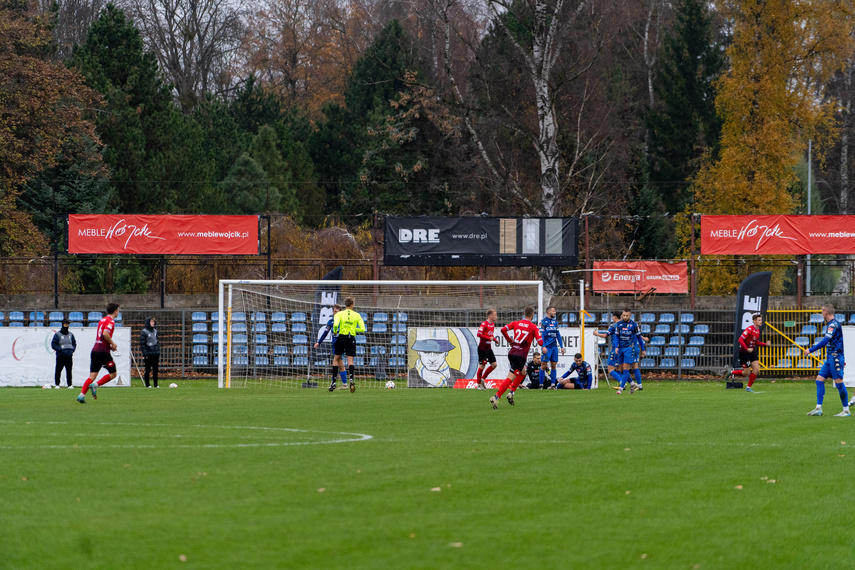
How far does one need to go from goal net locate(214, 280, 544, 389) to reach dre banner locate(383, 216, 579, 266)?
4.56 ft

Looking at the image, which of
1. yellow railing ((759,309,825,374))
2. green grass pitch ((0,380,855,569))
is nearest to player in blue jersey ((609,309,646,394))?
yellow railing ((759,309,825,374))

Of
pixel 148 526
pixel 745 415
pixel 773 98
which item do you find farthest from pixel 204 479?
pixel 773 98

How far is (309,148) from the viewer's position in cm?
5294

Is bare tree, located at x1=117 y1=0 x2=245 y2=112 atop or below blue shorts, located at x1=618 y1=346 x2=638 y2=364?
atop

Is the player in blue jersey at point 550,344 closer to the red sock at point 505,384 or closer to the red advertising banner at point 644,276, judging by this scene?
the red sock at point 505,384

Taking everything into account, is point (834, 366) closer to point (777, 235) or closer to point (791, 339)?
point (791, 339)

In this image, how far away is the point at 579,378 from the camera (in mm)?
26484

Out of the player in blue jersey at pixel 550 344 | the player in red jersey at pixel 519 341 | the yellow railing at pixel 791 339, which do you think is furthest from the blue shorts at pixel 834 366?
the yellow railing at pixel 791 339

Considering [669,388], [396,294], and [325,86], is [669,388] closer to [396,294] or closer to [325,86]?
[396,294]

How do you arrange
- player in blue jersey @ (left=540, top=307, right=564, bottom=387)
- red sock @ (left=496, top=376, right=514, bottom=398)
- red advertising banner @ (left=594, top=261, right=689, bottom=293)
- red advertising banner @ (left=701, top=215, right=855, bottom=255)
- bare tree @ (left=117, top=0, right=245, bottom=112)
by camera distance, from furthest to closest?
bare tree @ (left=117, top=0, right=245, bottom=112), red advertising banner @ (left=594, top=261, right=689, bottom=293), red advertising banner @ (left=701, top=215, right=855, bottom=255), player in blue jersey @ (left=540, top=307, right=564, bottom=387), red sock @ (left=496, top=376, right=514, bottom=398)

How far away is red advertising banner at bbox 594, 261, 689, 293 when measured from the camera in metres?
33.8

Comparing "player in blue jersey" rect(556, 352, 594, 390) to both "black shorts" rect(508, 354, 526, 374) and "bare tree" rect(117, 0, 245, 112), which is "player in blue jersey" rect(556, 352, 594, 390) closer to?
"black shorts" rect(508, 354, 526, 374)

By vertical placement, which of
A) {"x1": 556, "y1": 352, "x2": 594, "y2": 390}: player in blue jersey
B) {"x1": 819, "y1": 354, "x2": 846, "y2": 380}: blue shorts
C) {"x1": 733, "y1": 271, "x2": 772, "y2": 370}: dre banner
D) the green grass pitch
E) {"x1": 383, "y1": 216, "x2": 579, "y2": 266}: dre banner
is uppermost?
{"x1": 383, "y1": 216, "x2": 579, "y2": 266}: dre banner

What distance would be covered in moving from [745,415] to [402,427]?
6115mm
